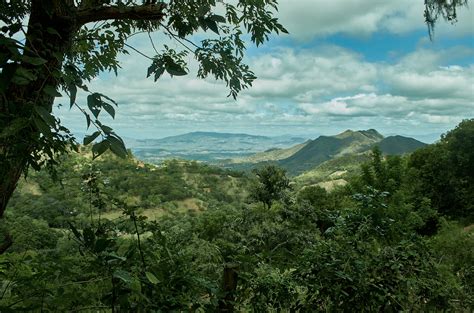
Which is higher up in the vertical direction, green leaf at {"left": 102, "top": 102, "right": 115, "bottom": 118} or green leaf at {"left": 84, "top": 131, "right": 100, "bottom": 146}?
green leaf at {"left": 102, "top": 102, "right": 115, "bottom": 118}

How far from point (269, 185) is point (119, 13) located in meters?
42.9

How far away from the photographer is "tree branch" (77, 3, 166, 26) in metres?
2.17

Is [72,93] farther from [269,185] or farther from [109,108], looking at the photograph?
[269,185]

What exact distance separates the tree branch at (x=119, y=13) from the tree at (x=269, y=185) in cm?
4237

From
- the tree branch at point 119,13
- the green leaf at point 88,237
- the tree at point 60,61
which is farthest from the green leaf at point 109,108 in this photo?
the tree branch at point 119,13

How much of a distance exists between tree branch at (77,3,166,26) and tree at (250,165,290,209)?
42.4m

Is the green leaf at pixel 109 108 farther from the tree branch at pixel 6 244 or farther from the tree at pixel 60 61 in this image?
the tree branch at pixel 6 244

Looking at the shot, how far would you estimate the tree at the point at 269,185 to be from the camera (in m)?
44.3

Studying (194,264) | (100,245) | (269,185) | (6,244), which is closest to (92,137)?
(100,245)

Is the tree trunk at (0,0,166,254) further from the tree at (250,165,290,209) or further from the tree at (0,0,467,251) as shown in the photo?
the tree at (250,165,290,209)

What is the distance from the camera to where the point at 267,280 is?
3264 mm

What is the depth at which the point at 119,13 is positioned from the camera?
7.25 ft

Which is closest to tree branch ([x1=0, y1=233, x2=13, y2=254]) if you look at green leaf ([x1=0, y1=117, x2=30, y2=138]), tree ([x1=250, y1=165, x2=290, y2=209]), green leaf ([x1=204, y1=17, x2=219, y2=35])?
green leaf ([x1=0, y1=117, x2=30, y2=138])

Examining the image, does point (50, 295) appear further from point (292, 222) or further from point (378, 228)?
point (292, 222)
